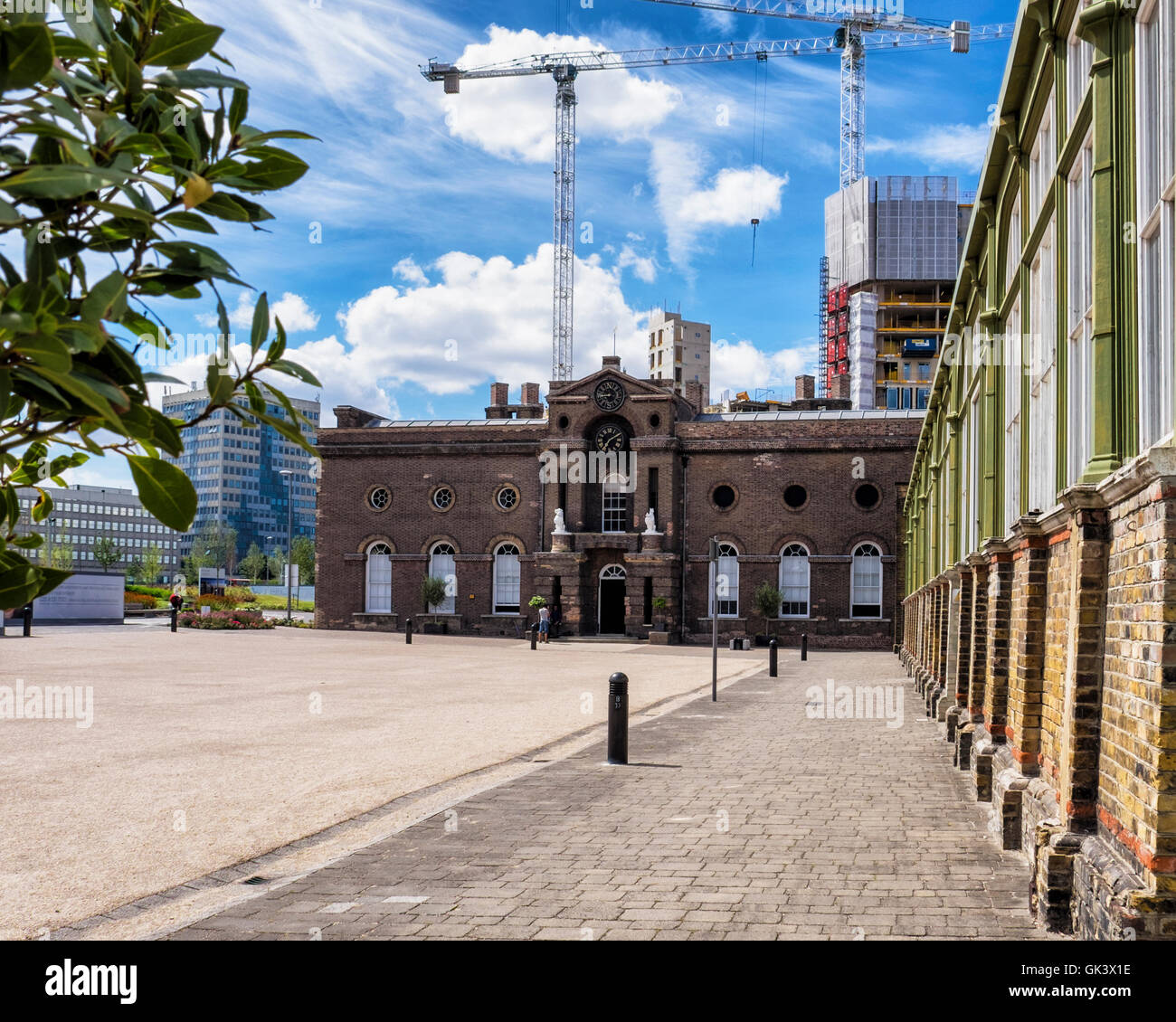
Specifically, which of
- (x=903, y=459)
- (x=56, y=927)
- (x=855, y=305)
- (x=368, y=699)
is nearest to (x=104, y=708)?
(x=368, y=699)

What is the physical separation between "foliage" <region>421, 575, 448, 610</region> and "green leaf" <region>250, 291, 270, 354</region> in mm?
44179

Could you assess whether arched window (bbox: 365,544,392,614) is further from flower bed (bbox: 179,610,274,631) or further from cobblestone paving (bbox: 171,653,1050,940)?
cobblestone paving (bbox: 171,653,1050,940)

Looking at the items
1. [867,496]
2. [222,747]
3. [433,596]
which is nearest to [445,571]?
[433,596]

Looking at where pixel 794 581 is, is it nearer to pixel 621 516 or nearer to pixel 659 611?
pixel 659 611

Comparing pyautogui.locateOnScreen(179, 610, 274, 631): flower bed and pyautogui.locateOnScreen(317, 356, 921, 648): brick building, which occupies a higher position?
pyautogui.locateOnScreen(317, 356, 921, 648): brick building

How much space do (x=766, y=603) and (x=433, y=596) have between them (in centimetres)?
1375

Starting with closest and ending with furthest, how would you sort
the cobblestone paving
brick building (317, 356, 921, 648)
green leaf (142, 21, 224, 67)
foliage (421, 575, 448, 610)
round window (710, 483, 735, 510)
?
green leaf (142, 21, 224, 67) < the cobblestone paving < brick building (317, 356, 921, 648) < round window (710, 483, 735, 510) < foliage (421, 575, 448, 610)

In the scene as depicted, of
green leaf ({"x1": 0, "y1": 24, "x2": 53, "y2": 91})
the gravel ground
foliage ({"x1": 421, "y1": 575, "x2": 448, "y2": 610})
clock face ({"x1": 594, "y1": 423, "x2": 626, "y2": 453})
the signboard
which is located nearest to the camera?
green leaf ({"x1": 0, "y1": 24, "x2": 53, "y2": 91})

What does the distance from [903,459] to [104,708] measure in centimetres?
3247

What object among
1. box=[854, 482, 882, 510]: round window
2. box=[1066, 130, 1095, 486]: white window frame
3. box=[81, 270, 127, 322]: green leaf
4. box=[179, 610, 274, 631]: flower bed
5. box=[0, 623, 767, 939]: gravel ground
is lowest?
box=[179, 610, 274, 631]: flower bed

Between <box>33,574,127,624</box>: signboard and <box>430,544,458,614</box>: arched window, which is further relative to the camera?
<box>430,544,458,614</box>: arched window

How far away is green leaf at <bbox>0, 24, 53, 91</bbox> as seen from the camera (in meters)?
1.39

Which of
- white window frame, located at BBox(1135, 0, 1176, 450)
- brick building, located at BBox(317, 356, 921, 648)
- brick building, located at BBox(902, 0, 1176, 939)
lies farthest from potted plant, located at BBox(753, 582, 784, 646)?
white window frame, located at BBox(1135, 0, 1176, 450)

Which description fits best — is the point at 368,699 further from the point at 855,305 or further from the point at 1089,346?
the point at 855,305
